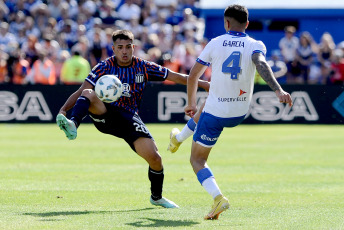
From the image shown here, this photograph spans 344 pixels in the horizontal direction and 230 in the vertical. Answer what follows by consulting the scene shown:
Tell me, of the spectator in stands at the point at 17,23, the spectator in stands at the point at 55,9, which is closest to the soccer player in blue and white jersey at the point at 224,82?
the spectator in stands at the point at 17,23

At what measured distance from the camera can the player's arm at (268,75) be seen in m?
7.34

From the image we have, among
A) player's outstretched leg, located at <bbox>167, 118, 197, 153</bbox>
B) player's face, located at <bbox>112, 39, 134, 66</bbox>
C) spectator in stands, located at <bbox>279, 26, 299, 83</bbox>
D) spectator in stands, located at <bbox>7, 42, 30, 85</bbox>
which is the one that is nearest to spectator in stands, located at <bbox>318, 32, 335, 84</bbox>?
spectator in stands, located at <bbox>279, 26, 299, 83</bbox>

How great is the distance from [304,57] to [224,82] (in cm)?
1825

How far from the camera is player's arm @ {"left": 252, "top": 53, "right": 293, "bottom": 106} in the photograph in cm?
734

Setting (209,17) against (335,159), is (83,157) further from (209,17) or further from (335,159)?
(209,17)

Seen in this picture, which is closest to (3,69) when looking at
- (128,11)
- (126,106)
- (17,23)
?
(17,23)

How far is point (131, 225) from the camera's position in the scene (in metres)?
7.65

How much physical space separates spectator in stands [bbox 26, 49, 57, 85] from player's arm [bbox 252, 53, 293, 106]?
59.7 ft

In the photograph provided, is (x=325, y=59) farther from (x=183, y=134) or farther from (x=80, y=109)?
(x=80, y=109)

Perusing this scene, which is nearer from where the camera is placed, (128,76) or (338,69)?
(128,76)

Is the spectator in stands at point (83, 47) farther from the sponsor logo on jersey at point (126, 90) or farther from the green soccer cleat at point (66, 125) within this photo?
the green soccer cleat at point (66, 125)

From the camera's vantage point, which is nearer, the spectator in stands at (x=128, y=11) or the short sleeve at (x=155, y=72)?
the short sleeve at (x=155, y=72)

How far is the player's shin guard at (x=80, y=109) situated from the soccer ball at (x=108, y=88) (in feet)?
0.58

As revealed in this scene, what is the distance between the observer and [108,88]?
8484 mm
